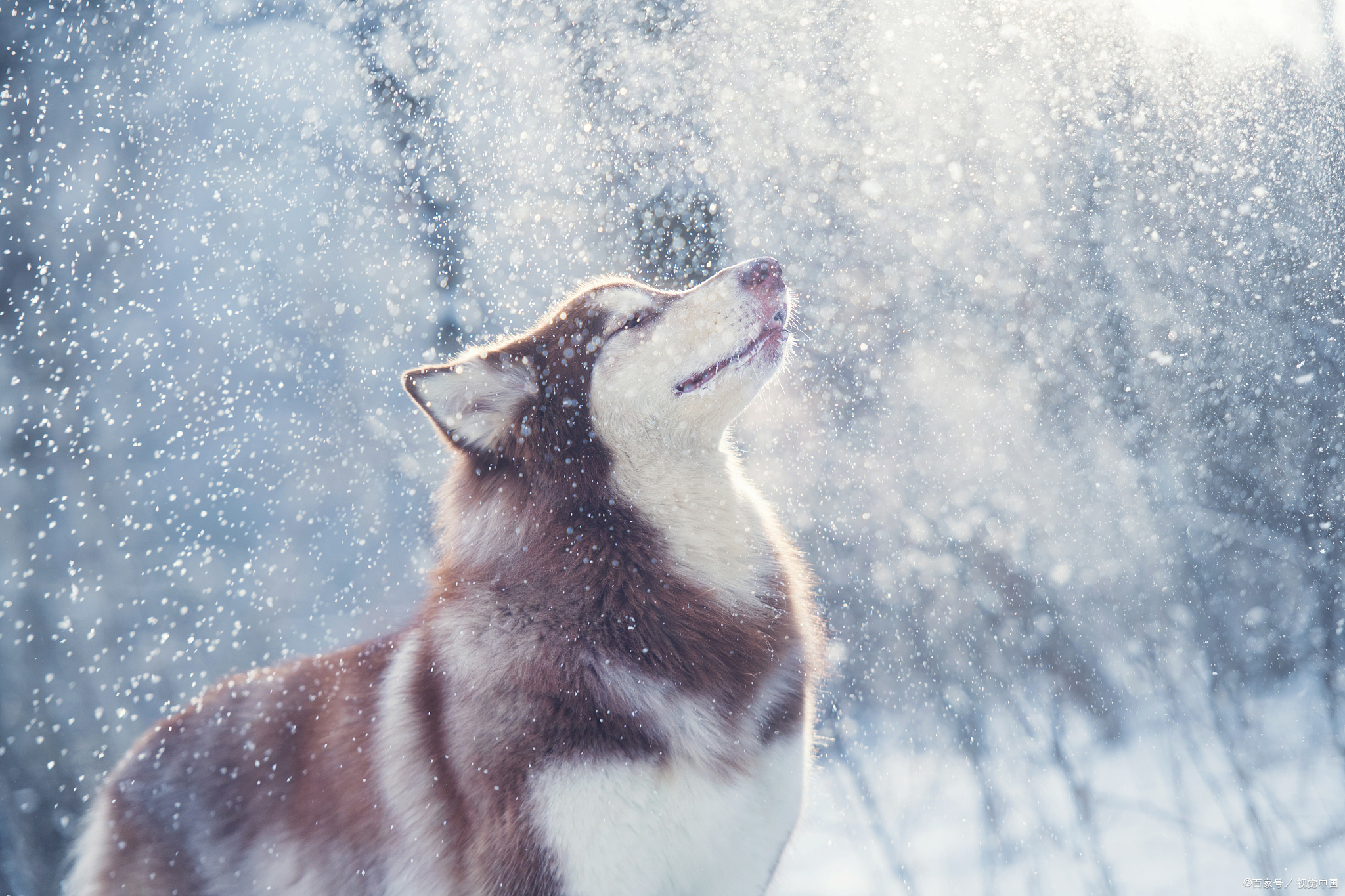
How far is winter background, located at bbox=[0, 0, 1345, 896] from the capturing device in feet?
11.3

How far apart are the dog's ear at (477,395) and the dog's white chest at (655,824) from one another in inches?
32.5

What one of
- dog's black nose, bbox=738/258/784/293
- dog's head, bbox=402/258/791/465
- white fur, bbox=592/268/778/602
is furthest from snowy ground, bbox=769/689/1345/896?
dog's black nose, bbox=738/258/784/293

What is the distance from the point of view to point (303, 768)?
1.79m

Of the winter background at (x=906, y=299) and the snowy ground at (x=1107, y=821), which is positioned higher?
the winter background at (x=906, y=299)

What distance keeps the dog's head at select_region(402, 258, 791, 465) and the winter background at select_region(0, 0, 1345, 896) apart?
4.13 feet

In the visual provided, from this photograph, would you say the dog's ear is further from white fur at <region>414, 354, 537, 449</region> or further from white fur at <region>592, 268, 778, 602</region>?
white fur at <region>592, 268, 778, 602</region>

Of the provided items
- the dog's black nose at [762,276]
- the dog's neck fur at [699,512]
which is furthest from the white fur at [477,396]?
the dog's black nose at [762,276]

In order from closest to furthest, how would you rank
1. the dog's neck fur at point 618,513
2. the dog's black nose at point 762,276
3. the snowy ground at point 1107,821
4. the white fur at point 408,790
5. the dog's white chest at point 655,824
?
1. the dog's white chest at point 655,824
2. the white fur at point 408,790
3. the dog's neck fur at point 618,513
4. the dog's black nose at point 762,276
5. the snowy ground at point 1107,821

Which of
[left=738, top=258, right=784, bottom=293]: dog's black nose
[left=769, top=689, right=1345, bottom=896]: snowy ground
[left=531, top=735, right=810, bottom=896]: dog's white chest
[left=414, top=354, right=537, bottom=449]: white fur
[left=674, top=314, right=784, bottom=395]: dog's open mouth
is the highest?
[left=414, top=354, right=537, bottom=449]: white fur

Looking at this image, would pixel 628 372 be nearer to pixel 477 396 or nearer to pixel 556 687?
pixel 477 396

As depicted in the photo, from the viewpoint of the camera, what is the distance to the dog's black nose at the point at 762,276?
1.91 m

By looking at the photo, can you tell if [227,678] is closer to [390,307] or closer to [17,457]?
[390,307]

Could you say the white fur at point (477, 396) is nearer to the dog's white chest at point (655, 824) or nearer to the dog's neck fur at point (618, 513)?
the dog's neck fur at point (618, 513)

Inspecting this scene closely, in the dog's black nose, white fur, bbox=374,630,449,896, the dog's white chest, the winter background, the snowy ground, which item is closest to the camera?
the dog's white chest
